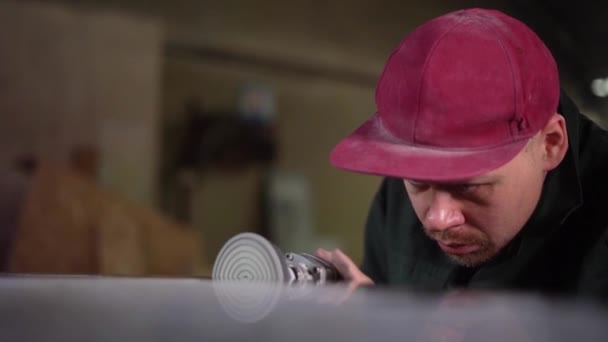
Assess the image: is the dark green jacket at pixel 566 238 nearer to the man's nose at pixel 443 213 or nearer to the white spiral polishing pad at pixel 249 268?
the man's nose at pixel 443 213

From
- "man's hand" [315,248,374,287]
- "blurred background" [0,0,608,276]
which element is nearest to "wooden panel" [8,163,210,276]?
"blurred background" [0,0,608,276]

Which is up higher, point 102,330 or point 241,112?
point 102,330

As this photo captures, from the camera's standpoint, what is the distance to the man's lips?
2.07ft

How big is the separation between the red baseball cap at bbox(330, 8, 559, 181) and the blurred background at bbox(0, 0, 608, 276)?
478 millimetres

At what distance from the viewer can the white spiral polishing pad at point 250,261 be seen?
1.75 feet

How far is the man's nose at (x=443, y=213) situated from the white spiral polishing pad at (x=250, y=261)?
0.46 feet

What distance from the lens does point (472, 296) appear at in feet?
1.21

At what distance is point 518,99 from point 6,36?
214 cm

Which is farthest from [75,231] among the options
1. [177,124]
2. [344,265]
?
[344,265]

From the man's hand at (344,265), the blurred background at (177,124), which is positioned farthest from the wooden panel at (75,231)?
the man's hand at (344,265)

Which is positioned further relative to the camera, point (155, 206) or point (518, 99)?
point (155, 206)

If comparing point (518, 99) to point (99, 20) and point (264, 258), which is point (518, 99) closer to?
point (264, 258)

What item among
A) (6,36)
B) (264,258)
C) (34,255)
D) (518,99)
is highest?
(518,99)

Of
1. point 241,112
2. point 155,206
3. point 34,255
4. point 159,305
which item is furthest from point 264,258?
point 241,112
